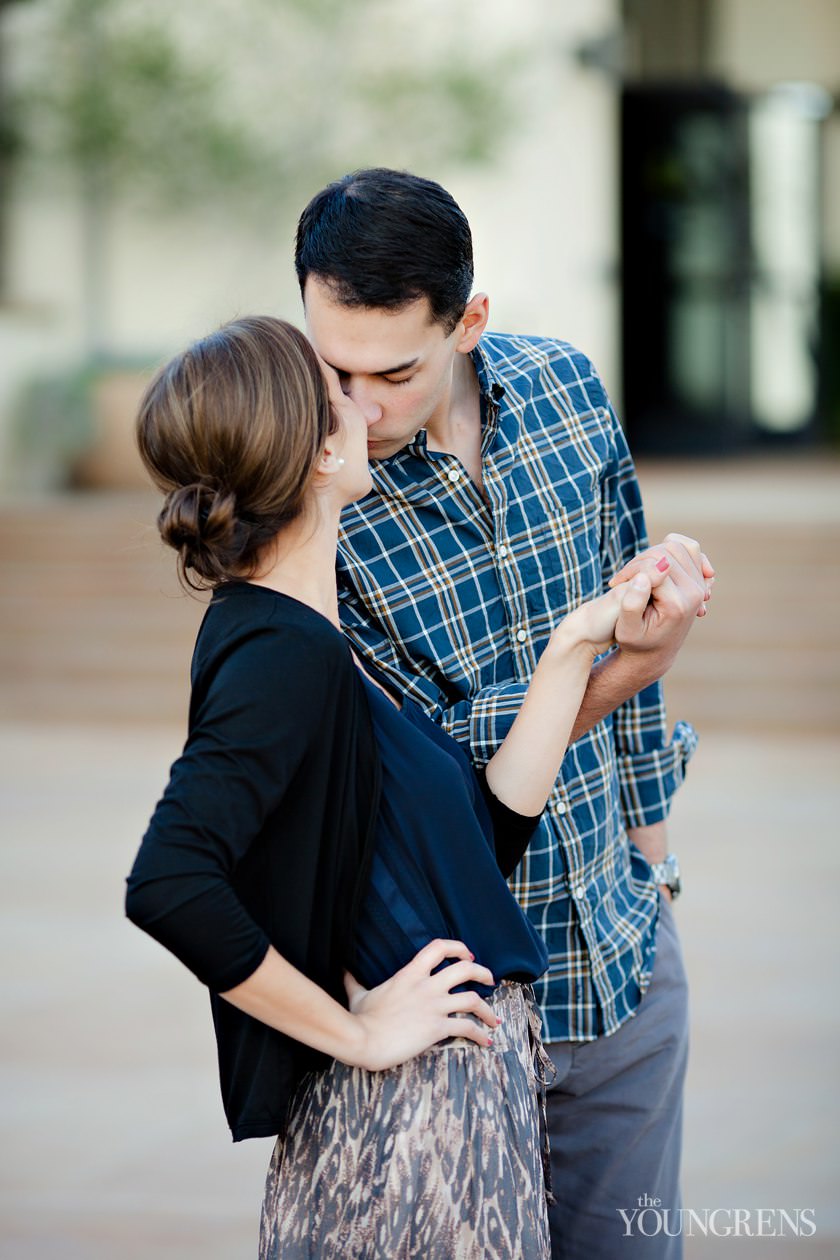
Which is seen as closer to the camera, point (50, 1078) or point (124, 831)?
point (50, 1078)

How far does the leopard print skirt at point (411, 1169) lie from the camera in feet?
5.56

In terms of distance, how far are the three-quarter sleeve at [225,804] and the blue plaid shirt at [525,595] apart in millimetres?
482

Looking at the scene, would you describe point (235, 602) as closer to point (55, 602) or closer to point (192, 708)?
point (192, 708)

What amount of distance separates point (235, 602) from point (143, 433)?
20 centimetres

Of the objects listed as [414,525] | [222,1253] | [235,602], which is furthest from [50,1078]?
[235,602]

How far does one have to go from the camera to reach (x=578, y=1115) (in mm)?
2270

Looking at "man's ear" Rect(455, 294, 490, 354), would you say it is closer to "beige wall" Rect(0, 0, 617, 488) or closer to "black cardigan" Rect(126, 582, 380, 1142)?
"black cardigan" Rect(126, 582, 380, 1142)

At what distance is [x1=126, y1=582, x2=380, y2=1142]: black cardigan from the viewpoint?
1.55 meters

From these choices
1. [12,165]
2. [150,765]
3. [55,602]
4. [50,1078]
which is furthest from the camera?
[12,165]

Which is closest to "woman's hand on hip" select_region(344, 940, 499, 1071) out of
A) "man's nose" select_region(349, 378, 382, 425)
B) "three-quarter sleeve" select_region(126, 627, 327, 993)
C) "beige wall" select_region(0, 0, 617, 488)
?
"three-quarter sleeve" select_region(126, 627, 327, 993)

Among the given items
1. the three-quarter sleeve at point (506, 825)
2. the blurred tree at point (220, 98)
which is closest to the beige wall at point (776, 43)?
the blurred tree at point (220, 98)

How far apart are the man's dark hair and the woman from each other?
24cm

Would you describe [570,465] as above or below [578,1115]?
above

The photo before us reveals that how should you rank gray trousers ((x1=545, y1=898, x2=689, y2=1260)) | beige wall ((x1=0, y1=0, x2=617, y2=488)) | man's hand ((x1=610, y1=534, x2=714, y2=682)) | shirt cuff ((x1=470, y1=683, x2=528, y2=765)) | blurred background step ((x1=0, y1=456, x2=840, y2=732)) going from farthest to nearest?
beige wall ((x1=0, y1=0, x2=617, y2=488)) < blurred background step ((x1=0, y1=456, x2=840, y2=732)) < gray trousers ((x1=545, y1=898, x2=689, y2=1260)) < shirt cuff ((x1=470, y1=683, x2=528, y2=765)) < man's hand ((x1=610, y1=534, x2=714, y2=682))
